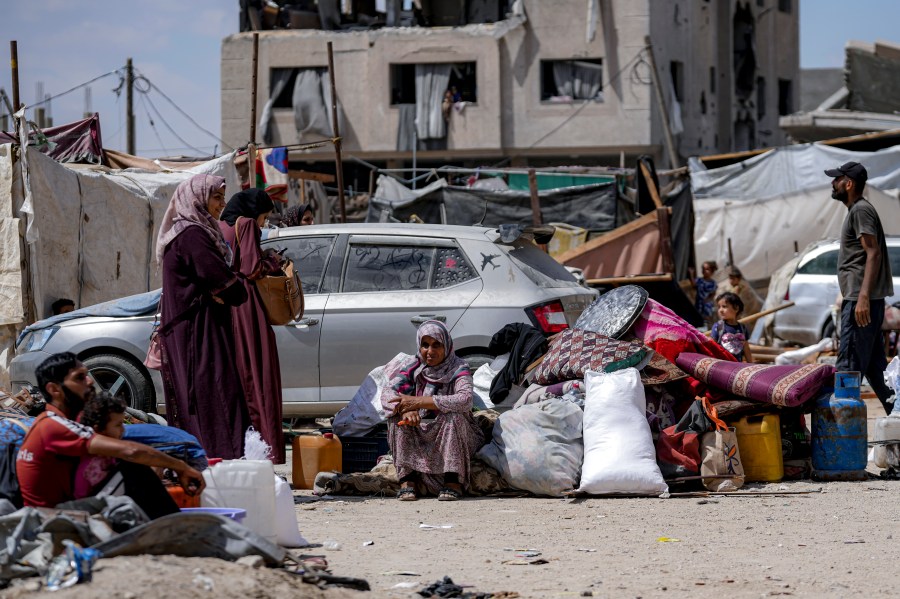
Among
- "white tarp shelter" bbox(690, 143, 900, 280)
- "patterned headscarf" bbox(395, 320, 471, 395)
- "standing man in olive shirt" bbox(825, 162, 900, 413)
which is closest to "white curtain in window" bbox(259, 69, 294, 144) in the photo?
"white tarp shelter" bbox(690, 143, 900, 280)

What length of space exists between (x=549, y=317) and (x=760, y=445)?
76.4 inches

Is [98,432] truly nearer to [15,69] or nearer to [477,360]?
[477,360]

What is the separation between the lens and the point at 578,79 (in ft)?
128

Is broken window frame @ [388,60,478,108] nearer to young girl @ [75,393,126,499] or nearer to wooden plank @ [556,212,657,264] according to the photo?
wooden plank @ [556,212,657,264]

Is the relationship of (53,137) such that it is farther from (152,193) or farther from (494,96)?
(494,96)

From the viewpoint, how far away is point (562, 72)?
39.3m

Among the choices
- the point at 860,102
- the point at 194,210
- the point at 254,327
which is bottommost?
the point at 254,327

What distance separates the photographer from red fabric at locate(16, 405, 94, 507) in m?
5.25

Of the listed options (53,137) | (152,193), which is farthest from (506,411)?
(53,137)

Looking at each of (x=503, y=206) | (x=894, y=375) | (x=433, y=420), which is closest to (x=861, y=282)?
(x=894, y=375)

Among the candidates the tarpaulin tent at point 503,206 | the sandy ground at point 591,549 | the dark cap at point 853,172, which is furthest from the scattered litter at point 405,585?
the tarpaulin tent at point 503,206

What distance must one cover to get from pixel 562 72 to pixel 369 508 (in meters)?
32.5

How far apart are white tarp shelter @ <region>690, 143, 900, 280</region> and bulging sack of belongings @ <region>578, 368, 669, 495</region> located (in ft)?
57.7

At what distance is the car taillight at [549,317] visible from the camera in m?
9.86
